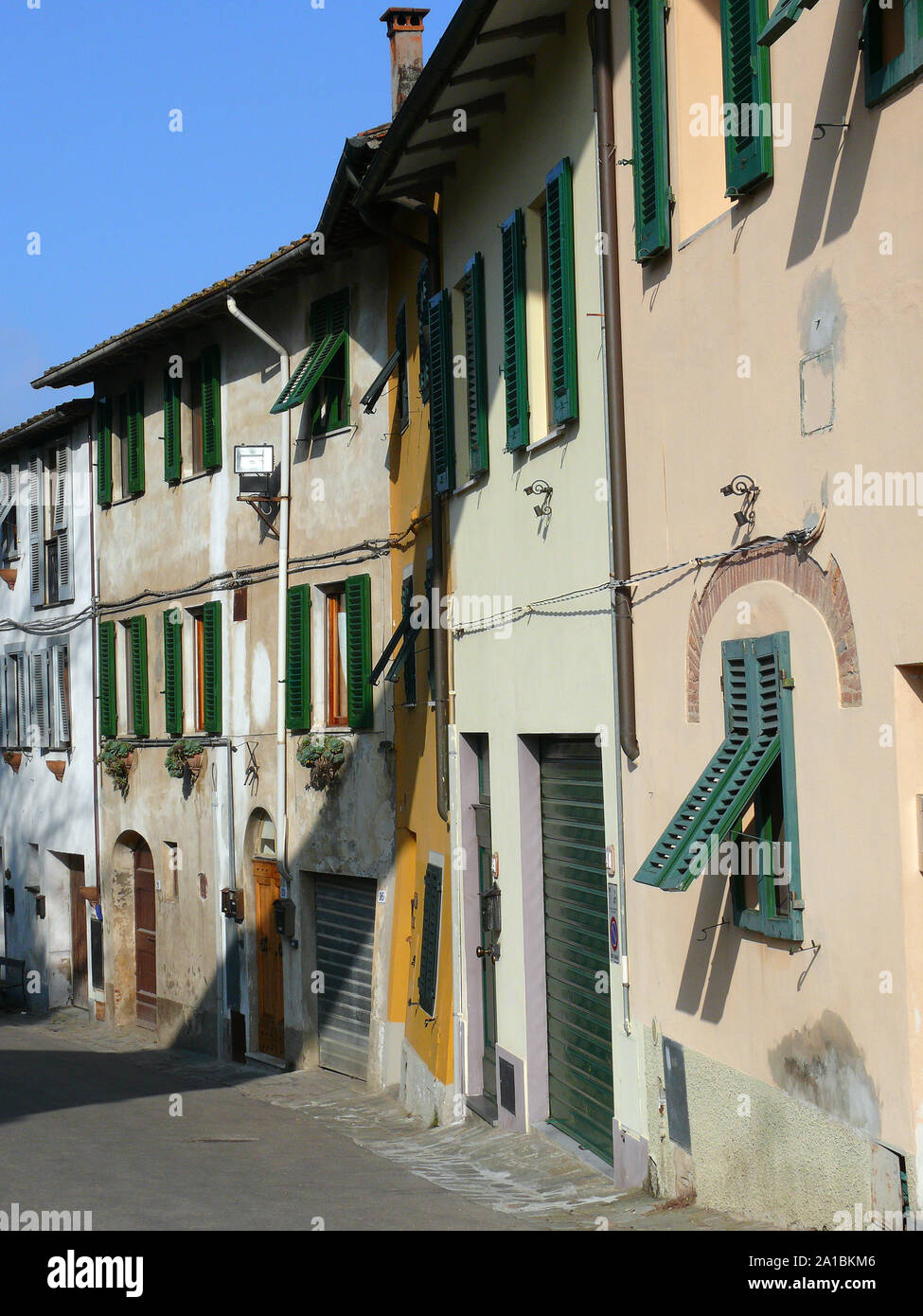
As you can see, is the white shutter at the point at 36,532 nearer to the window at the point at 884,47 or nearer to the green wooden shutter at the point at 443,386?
the green wooden shutter at the point at 443,386

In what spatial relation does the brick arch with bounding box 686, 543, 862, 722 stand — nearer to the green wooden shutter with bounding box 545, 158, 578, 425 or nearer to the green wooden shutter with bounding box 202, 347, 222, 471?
the green wooden shutter with bounding box 545, 158, 578, 425

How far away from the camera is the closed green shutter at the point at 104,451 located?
24625 millimetres

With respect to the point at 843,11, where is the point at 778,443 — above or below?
below

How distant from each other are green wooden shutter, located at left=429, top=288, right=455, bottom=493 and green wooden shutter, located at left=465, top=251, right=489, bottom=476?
0.76 meters

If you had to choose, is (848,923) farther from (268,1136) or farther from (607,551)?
(268,1136)

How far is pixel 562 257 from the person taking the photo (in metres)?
10.2

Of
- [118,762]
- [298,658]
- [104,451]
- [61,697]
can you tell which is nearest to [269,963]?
[298,658]

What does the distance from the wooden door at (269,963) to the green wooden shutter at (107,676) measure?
216 inches

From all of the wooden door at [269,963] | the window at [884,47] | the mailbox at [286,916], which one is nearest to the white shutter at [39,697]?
the wooden door at [269,963]

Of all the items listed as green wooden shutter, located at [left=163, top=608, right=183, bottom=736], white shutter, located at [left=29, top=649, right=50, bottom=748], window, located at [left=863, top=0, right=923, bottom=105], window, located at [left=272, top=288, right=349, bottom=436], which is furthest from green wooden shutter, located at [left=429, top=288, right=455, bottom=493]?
white shutter, located at [left=29, top=649, right=50, bottom=748]

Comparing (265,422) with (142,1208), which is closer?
(142,1208)

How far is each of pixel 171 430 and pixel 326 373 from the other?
4876 mm
